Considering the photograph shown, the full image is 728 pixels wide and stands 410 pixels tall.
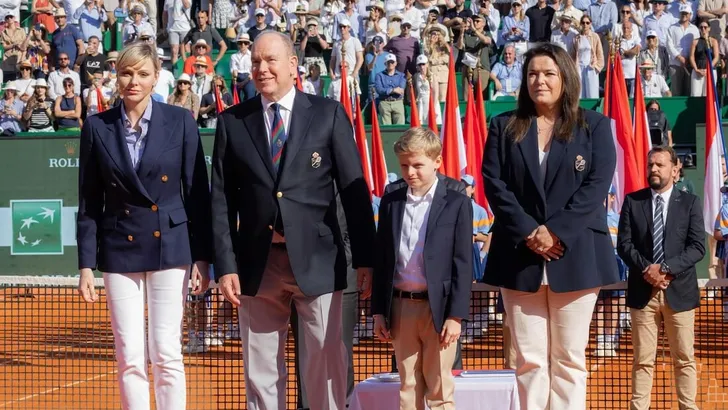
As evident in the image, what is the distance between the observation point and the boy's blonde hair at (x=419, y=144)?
588 cm

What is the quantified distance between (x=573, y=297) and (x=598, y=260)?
0.78 ft

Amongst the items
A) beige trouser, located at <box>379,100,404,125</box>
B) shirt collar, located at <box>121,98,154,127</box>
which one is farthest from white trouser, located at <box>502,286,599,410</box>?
beige trouser, located at <box>379,100,404,125</box>

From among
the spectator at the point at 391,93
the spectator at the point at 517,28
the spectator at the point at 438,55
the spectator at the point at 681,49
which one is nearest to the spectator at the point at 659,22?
the spectator at the point at 681,49

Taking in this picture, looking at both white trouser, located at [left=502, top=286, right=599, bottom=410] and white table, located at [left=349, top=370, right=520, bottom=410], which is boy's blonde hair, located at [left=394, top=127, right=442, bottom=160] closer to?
white trouser, located at [left=502, top=286, right=599, bottom=410]

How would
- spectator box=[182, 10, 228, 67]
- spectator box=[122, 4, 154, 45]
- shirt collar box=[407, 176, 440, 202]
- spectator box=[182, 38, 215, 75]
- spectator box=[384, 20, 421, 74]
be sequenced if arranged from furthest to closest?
spectator box=[122, 4, 154, 45] → spectator box=[182, 10, 228, 67] → spectator box=[182, 38, 215, 75] → spectator box=[384, 20, 421, 74] → shirt collar box=[407, 176, 440, 202]

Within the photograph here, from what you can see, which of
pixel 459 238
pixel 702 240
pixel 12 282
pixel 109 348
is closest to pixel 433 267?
pixel 459 238

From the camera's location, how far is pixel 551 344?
18.8ft

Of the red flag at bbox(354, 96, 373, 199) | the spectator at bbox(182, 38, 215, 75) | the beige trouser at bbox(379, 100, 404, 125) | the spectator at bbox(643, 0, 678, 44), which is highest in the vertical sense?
the spectator at bbox(643, 0, 678, 44)

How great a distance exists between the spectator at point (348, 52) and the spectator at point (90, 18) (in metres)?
5.83

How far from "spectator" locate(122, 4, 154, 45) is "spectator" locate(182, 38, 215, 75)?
5.92ft

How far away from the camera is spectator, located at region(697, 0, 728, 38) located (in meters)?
22.0

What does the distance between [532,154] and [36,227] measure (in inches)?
697

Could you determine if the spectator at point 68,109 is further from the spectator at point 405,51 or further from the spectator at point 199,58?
the spectator at point 405,51

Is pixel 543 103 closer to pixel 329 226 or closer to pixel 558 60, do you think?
pixel 558 60
